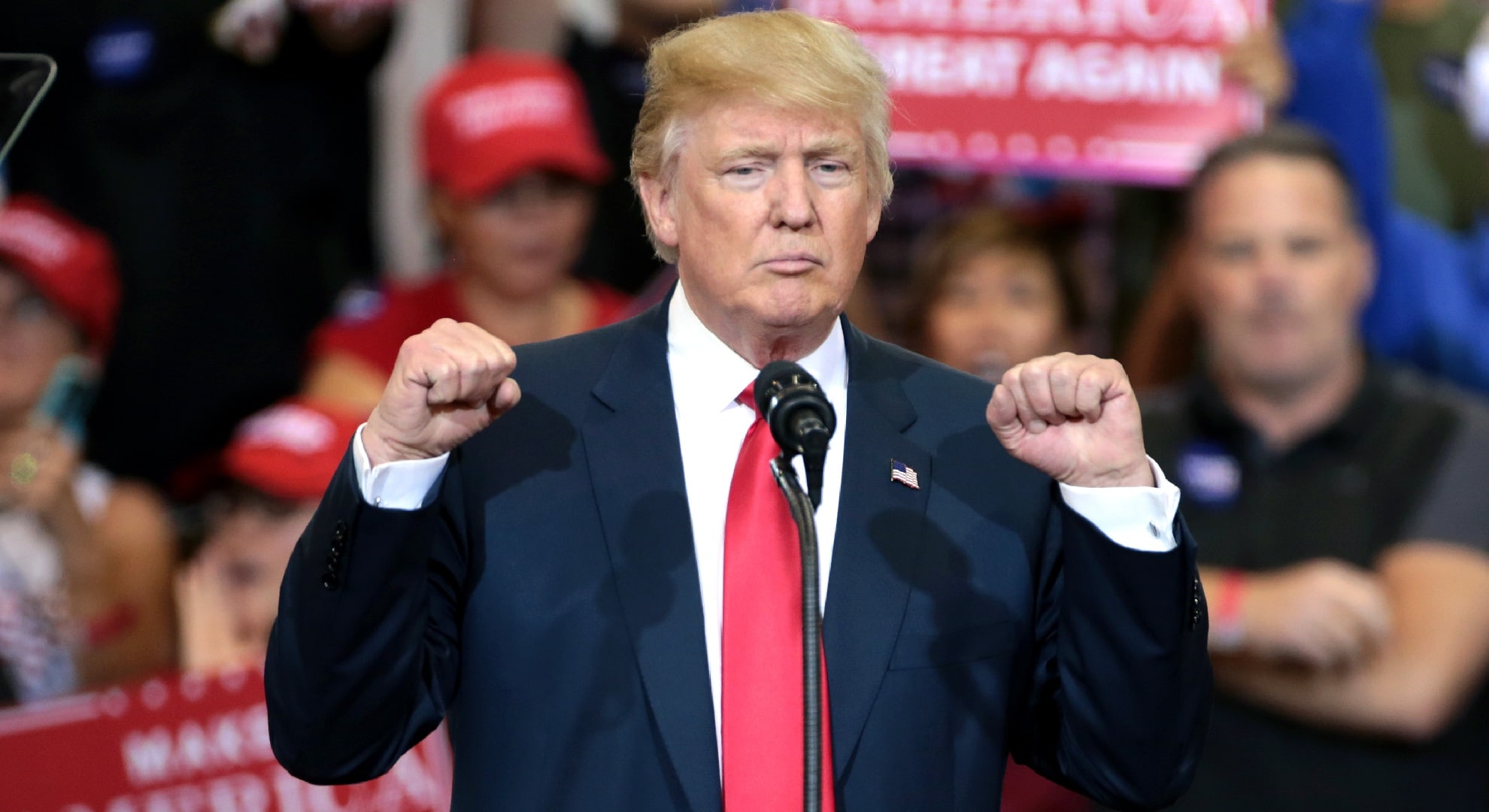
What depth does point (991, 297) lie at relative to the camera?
3922 mm

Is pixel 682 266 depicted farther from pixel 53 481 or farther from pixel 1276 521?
pixel 53 481

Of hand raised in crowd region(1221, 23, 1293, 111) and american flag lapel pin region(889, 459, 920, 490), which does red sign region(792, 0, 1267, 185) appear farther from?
american flag lapel pin region(889, 459, 920, 490)

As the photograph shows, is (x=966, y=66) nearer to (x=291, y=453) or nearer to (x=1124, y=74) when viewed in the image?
(x=1124, y=74)

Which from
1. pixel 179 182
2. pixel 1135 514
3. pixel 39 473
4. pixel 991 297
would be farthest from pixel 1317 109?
pixel 39 473

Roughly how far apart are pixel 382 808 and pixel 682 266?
1.45m

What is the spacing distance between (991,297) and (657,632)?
7.38 ft

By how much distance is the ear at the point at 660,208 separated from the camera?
6.67 feet

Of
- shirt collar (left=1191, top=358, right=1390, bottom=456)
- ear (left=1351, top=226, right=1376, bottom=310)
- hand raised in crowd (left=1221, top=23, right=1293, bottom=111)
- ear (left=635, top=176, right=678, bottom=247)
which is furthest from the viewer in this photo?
hand raised in crowd (left=1221, top=23, right=1293, bottom=111)

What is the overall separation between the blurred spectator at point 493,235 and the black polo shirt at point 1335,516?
1.32m

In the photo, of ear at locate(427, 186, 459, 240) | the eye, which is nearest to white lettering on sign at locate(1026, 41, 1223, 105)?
the eye

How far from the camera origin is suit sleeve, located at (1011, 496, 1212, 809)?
182 cm

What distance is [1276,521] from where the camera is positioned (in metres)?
3.34

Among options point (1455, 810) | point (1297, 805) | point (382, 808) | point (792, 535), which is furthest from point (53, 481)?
point (1455, 810)

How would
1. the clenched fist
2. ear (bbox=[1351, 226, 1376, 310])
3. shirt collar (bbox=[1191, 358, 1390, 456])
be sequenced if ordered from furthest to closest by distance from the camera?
1. ear (bbox=[1351, 226, 1376, 310])
2. shirt collar (bbox=[1191, 358, 1390, 456])
3. the clenched fist
